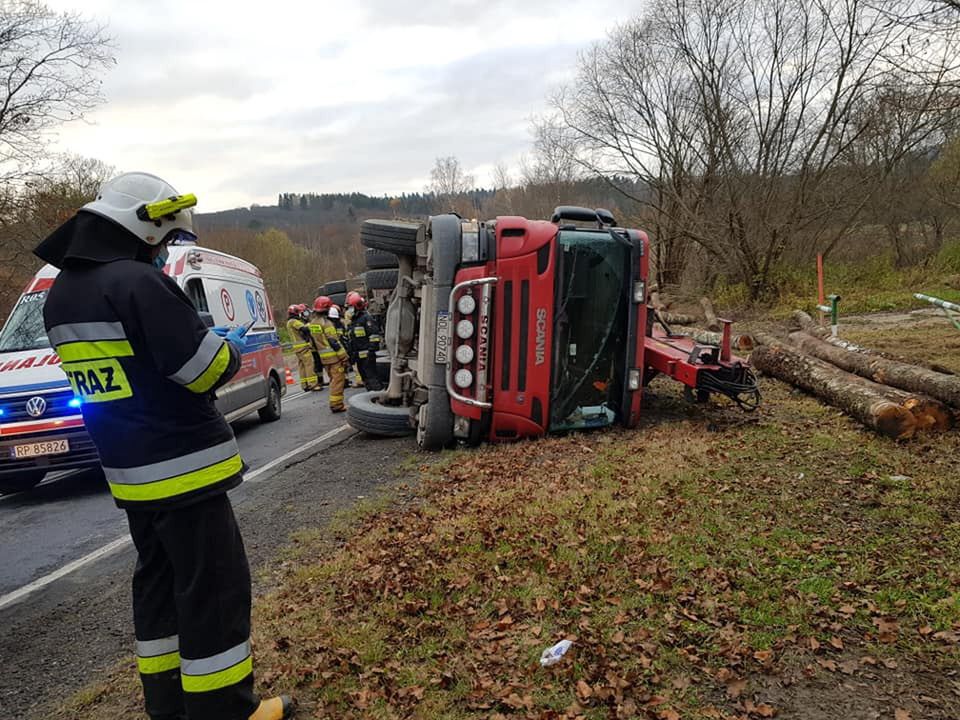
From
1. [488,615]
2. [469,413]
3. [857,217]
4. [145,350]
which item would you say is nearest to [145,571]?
[145,350]

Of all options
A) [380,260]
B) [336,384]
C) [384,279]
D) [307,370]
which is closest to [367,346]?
[336,384]

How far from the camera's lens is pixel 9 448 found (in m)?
6.44

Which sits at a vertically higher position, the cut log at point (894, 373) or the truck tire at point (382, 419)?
the cut log at point (894, 373)

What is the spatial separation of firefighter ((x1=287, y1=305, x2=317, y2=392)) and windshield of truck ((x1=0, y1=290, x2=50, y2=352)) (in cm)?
495

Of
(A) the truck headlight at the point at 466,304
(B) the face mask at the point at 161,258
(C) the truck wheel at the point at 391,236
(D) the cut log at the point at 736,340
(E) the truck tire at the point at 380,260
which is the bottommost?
(D) the cut log at the point at 736,340

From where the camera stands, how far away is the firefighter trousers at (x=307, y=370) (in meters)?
13.5

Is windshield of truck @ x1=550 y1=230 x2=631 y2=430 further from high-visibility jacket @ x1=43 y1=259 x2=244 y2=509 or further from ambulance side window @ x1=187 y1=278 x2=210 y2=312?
ambulance side window @ x1=187 y1=278 x2=210 y2=312

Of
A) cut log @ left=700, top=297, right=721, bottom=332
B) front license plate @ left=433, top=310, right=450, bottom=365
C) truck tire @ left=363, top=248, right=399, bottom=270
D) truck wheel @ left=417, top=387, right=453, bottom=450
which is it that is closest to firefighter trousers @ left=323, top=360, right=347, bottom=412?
truck tire @ left=363, top=248, right=399, bottom=270

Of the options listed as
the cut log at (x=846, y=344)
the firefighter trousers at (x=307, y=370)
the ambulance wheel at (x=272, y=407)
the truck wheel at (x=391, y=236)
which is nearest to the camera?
the cut log at (x=846, y=344)

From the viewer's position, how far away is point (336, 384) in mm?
10961

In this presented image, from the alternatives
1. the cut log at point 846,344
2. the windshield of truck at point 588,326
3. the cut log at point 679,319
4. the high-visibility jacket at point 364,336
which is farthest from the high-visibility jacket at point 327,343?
the cut log at point 679,319

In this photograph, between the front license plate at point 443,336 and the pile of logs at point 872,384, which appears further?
the front license plate at point 443,336

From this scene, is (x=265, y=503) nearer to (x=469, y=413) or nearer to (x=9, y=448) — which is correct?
(x=469, y=413)

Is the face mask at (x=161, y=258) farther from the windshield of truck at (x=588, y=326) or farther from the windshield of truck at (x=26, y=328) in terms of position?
the windshield of truck at (x=26, y=328)
